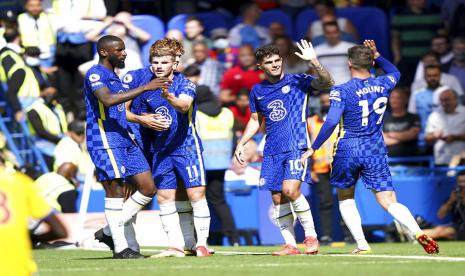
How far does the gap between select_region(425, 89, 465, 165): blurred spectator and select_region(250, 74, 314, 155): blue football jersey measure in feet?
19.1

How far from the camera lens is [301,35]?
2019cm

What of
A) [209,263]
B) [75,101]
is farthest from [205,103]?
[209,263]

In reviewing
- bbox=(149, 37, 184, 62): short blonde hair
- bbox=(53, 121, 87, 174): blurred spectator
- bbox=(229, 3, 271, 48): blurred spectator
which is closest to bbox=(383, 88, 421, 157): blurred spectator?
bbox=(229, 3, 271, 48): blurred spectator

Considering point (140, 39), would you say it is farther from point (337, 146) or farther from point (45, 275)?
point (45, 275)

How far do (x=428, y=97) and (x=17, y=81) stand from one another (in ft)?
20.5

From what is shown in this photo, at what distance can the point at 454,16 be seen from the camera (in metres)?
20.2

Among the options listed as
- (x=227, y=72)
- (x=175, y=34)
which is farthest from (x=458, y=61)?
(x=175, y=34)

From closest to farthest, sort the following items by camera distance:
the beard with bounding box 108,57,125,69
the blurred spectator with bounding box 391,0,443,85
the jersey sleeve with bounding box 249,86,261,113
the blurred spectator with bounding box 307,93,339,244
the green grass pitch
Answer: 1. the green grass pitch
2. the beard with bounding box 108,57,125,69
3. the jersey sleeve with bounding box 249,86,261,113
4. the blurred spectator with bounding box 307,93,339,244
5. the blurred spectator with bounding box 391,0,443,85

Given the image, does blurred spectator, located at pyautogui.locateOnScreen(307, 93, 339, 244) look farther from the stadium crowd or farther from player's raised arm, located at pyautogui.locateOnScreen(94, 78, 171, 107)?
player's raised arm, located at pyautogui.locateOnScreen(94, 78, 171, 107)

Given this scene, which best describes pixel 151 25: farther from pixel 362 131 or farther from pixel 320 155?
pixel 362 131

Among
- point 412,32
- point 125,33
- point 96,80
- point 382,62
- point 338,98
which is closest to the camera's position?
point 96,80

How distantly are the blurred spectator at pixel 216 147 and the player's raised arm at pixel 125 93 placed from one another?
207 inches

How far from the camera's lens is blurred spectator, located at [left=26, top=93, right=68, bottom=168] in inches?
704

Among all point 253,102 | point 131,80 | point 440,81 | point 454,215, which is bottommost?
point 454,215
